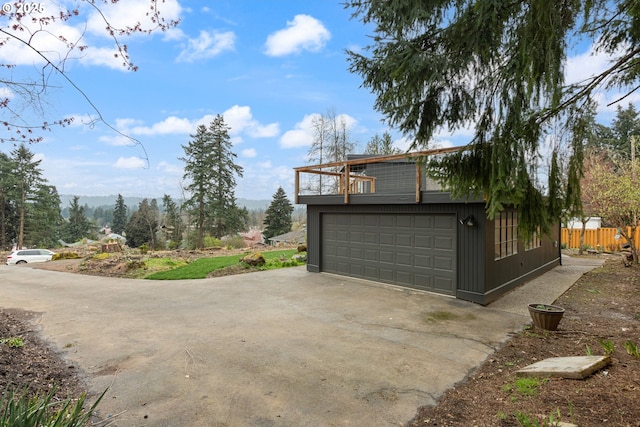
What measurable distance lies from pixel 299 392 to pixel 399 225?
18.2 feet

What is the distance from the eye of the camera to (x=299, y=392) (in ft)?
10.8

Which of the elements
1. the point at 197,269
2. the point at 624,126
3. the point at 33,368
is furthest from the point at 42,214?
the point at 624,126

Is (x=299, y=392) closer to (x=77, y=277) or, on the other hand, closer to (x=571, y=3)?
(x=571, y=3)

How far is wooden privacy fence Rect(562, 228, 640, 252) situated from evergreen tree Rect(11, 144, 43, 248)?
38.5 m

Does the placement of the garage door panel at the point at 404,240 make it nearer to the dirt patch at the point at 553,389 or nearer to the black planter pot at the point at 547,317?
the black planter pot at the point at 547,317

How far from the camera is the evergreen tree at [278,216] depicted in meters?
39.7

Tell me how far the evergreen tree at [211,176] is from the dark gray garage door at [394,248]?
20.6 meters

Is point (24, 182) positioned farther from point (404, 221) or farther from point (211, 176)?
point (404, 221)

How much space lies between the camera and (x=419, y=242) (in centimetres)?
782

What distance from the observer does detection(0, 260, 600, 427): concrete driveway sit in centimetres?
302

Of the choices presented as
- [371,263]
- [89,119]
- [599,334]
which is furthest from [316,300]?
[89,119]

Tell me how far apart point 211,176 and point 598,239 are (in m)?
26.9

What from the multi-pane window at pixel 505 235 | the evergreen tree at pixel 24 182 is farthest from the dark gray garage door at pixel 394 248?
the evergreen tree at pixel 24 182

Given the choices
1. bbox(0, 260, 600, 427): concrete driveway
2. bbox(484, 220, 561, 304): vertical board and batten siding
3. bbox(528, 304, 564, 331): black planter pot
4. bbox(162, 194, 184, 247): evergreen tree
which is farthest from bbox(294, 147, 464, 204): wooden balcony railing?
bbox(162, 194, 184, 247): evergreen tree
